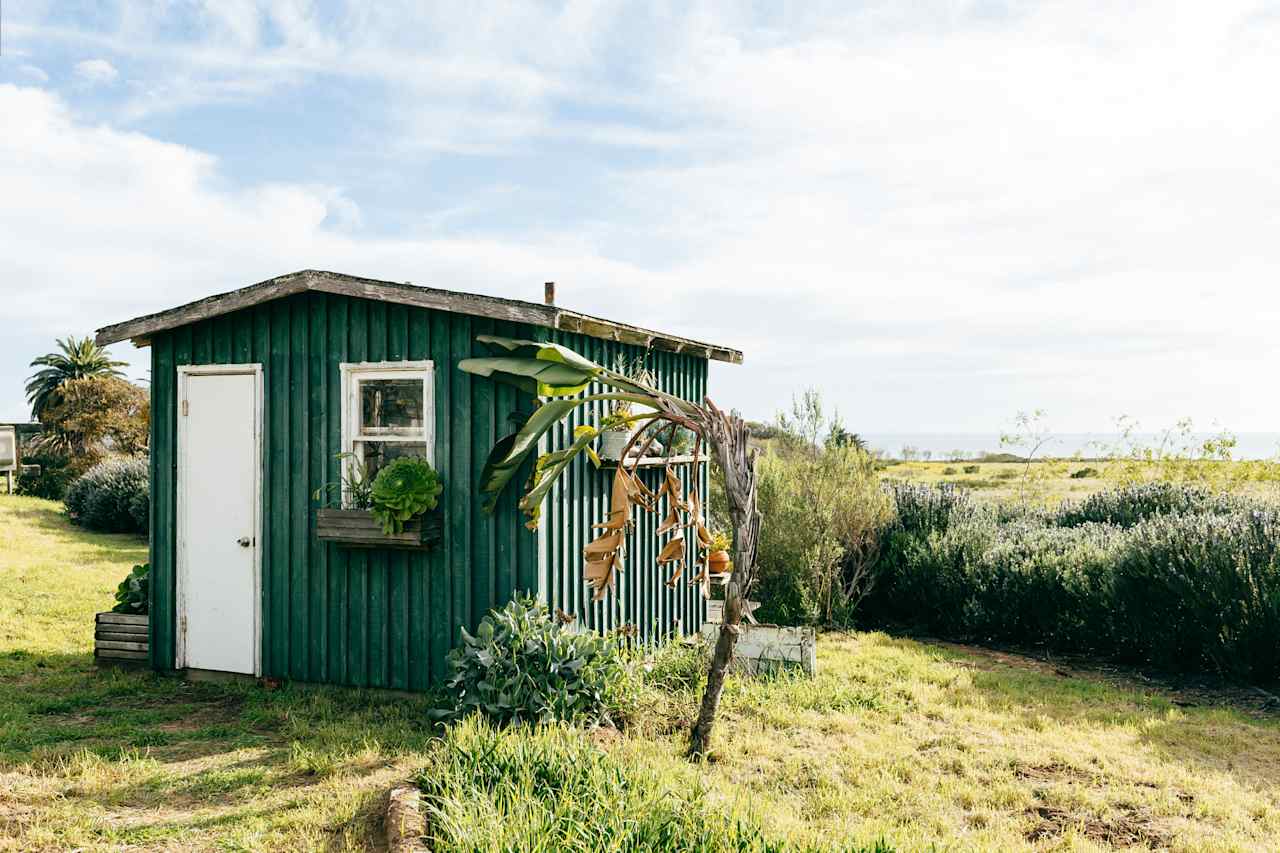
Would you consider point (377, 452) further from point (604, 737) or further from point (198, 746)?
point (604, 737)

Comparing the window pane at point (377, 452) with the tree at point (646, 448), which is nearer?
the tree at point (646, 448)

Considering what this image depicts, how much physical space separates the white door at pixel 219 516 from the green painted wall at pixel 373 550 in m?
0.12

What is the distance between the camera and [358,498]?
21.7 feet

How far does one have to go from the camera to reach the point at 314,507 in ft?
22.6

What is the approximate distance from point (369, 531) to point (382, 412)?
0.94 m

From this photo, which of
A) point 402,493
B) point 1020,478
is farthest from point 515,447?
point 1020,478

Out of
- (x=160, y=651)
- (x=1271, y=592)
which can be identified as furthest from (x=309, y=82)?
(x=1271, y=592)

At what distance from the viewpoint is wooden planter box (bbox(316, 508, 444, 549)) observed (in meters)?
6.25

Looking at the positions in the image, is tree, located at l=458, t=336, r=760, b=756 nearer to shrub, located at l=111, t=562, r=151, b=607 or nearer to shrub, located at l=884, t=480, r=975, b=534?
shrub, located at l=111, t=562, r=151, b=607

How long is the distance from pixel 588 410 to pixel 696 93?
3.21 metres

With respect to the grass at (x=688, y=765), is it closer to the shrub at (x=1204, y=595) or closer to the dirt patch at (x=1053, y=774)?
the dirt patch at (x=1053, y=774)

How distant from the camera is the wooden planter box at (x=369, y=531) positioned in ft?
20.5

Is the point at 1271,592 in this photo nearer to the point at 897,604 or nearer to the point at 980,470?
the point at 897,604

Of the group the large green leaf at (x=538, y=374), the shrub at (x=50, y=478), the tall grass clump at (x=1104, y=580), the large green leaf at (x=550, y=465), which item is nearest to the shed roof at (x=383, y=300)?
the large green leaf at (x=538, y=374)
